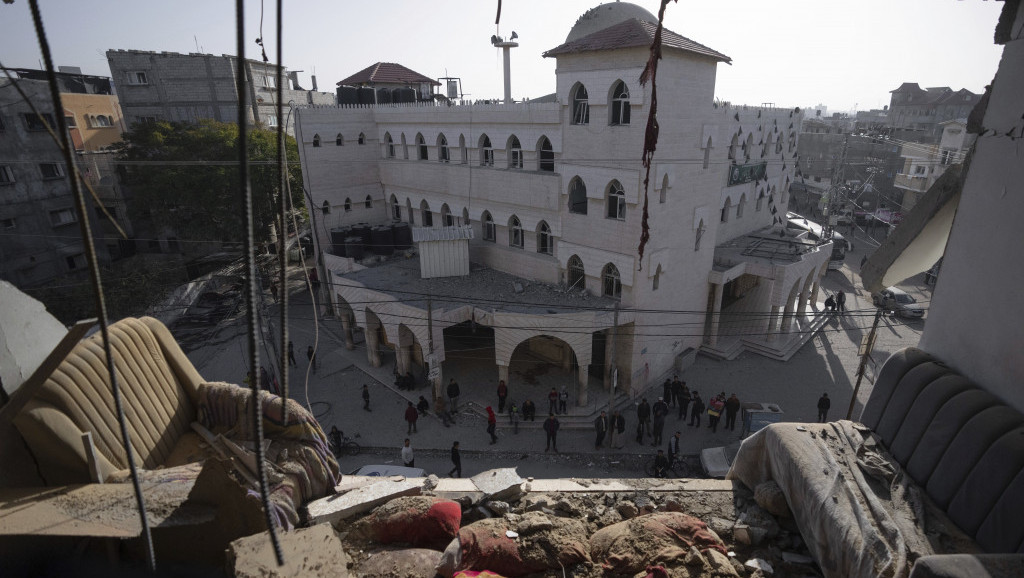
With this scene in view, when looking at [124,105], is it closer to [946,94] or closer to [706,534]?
[706,534]

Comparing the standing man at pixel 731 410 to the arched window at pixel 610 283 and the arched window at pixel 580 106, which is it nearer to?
the arched window at pixel 610 283

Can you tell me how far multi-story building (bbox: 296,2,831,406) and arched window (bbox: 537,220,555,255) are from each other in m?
0.06

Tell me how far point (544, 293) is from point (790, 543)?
13.8 m

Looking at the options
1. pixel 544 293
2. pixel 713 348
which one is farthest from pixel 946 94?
pixel 544 293

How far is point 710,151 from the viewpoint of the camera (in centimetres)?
1809

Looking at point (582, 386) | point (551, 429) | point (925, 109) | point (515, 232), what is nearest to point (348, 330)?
point (515, 232)

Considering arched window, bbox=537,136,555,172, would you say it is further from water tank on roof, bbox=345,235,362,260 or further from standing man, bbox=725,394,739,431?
standing man, bbox=725,394,739,431

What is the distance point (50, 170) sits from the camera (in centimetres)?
2480

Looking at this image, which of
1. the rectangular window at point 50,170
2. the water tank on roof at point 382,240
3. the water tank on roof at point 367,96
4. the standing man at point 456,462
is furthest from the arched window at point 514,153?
the rectangular window at point 50,170

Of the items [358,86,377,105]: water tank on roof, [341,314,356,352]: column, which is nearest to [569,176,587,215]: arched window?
[341,314,356,352]: column

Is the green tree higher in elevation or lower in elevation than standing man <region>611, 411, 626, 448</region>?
higher

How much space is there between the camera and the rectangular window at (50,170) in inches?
962

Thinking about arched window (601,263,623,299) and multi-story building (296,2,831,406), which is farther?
arched window (601,263,623,299)

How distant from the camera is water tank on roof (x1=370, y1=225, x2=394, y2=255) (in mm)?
22453
